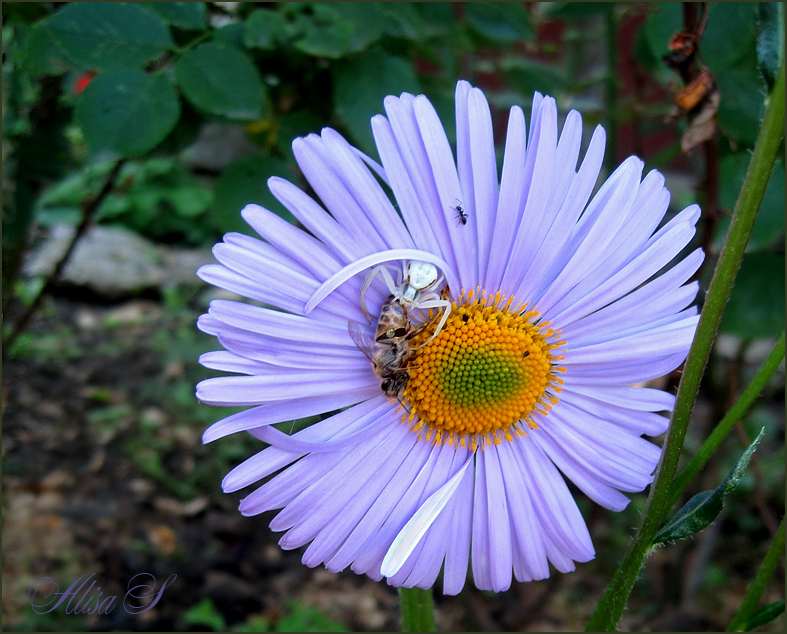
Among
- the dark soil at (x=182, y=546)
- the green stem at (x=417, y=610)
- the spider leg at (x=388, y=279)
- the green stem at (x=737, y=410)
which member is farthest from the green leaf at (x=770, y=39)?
the dark soil at (x=182, y=546)

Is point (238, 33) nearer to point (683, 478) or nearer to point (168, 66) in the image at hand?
point (168, 66)

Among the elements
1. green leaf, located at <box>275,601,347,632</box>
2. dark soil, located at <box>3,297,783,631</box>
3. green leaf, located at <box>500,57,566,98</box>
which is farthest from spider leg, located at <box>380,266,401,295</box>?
green leaf, located at <box>275,601,347,632</box>

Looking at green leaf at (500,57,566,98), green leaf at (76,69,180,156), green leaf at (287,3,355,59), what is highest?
green leaf at (500,57,566,98)

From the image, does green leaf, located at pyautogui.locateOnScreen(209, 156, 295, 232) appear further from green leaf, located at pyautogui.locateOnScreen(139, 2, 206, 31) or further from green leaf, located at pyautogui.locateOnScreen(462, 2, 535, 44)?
green leaf, located at pyautogui.locateOnScreen(462, 2, 535, 44)

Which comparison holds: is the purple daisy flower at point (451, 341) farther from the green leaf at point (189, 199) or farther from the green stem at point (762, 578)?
the green leaf at point (189, 199)

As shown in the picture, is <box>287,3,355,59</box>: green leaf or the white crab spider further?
<box>287,3,355,59</box>: green leaf

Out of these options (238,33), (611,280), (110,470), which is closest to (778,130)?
(611,280)
